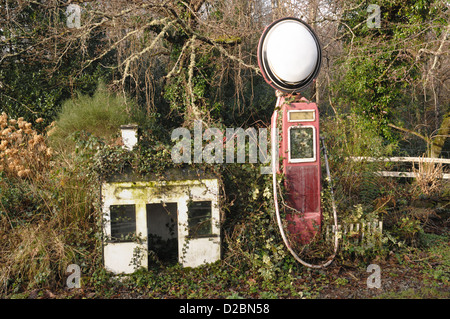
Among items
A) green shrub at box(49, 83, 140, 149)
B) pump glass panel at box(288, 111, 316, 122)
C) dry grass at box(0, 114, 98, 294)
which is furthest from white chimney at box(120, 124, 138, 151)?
green shrub at box(49, 83, 140, 149)

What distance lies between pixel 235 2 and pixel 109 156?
494 centimetres

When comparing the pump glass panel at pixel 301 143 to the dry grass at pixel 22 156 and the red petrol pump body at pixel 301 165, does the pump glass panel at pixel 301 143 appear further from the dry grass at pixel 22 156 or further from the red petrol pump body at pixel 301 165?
the dry grass at pixel 22 156

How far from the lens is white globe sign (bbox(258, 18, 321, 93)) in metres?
4.08

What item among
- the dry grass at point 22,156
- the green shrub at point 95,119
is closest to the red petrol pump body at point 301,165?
the dry grass at point 22,156

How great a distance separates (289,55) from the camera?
408 cm

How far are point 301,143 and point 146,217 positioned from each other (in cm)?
206

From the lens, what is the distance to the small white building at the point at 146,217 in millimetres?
3996

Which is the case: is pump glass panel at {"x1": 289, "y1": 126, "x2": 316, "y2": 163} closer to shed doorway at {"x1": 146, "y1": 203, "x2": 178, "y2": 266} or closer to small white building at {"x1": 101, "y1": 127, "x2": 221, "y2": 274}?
small white building at {"x1": 101, "y1": 127, "x2": 221, "y2": 274}

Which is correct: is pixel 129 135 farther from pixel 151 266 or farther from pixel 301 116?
pixel 301 116

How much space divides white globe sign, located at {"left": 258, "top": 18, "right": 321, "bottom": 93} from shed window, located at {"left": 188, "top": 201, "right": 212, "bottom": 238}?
5.66 ft

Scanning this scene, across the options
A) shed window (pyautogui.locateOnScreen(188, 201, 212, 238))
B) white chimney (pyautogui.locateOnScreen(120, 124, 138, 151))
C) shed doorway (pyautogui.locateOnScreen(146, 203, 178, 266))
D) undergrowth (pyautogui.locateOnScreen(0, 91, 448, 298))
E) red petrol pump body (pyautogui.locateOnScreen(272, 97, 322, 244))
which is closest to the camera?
undergrowth (pyautogui.locateOnScreen(0, 91, 448, 298))

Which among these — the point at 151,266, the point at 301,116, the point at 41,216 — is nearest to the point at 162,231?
the point at 151,266

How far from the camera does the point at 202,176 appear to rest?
412 cm
